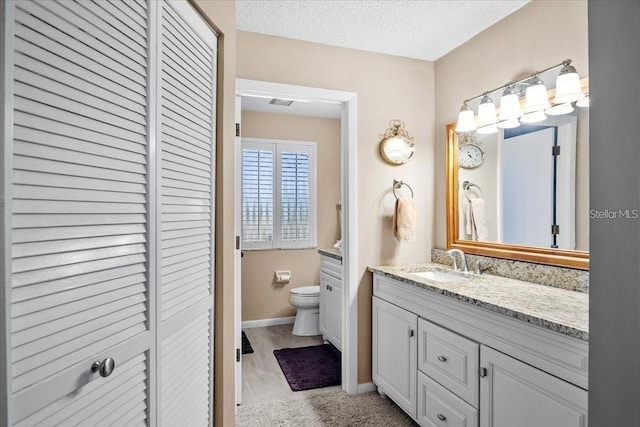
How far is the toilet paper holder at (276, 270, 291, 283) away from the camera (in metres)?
4.32

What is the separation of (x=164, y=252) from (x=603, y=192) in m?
1.17

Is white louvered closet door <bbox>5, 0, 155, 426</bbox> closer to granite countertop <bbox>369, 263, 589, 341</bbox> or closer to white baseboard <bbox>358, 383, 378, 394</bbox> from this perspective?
granite countertop <bbox>369, 263, 589, 341</bbox>

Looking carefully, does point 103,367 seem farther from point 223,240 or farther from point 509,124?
point 509,124

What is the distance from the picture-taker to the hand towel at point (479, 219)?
8.30 ft

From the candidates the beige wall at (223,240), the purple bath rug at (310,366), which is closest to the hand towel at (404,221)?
the purple bath rug at (310,366)

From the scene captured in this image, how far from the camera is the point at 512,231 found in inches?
91.1

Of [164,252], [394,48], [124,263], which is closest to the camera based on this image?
[124,263]

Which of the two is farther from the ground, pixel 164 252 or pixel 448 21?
pixel 448 21

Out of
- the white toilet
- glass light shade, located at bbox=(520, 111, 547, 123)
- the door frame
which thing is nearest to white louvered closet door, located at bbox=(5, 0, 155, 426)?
the door frame

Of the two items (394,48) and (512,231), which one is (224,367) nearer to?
(512,231)

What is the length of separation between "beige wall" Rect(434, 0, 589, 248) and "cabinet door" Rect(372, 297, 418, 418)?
0.73m

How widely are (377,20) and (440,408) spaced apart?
2251 mm

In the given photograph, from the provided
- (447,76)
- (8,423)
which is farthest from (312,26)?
(8,423)

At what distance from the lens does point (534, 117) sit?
214 centimetres
